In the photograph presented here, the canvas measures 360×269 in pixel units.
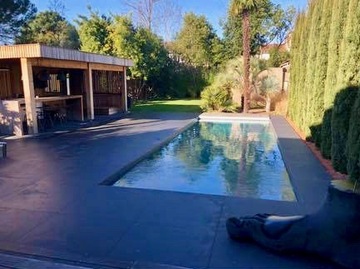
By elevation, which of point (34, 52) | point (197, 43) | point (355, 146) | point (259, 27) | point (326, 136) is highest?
point (259, 27)

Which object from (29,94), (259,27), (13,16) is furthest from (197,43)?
(29,94)

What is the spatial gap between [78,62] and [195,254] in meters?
12.1

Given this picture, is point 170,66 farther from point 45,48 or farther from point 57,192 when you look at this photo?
point 57,192

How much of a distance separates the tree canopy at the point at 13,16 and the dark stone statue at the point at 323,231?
22.3 m

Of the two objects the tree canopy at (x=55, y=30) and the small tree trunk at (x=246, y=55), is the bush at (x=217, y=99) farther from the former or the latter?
the tree canopy at (x=55, y=30)

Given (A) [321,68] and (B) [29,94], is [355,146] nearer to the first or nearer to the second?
(A) [321,68]

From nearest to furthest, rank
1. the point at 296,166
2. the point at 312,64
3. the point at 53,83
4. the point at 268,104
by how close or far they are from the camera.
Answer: the point at 296,166, the point at 312,64, the point at 53,83, the point at 268,104

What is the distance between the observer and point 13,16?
22.0 m

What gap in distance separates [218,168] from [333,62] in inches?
150

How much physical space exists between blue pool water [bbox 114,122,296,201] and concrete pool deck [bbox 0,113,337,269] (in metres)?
0.45

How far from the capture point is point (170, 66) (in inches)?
1105

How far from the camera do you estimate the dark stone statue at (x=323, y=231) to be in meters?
3.22

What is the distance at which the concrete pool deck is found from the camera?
3.52 m

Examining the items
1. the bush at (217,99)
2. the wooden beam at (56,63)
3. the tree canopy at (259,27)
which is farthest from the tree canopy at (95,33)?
the tree canopy at (259,27)
